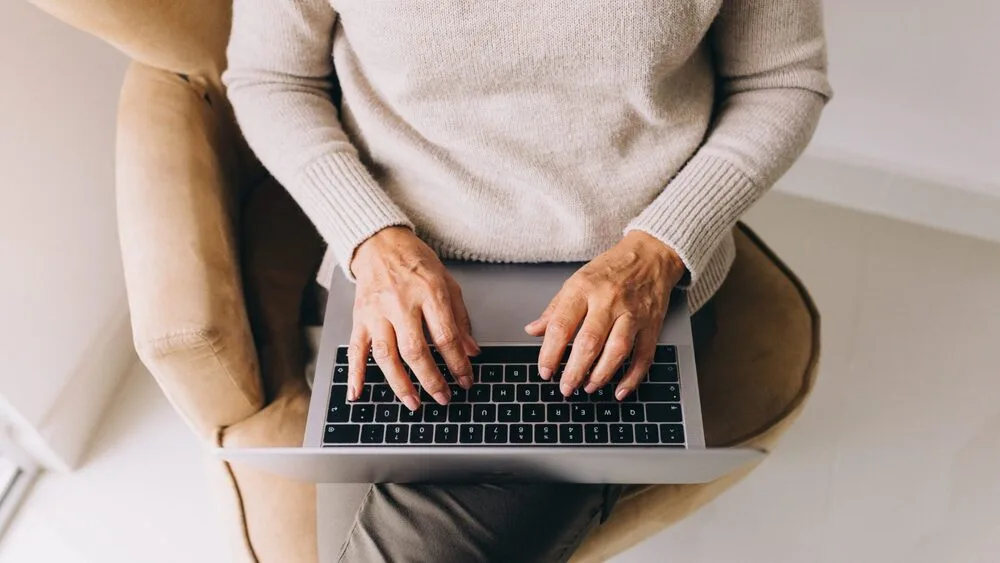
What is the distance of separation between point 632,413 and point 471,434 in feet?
0.53

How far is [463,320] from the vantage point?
0.83 metres

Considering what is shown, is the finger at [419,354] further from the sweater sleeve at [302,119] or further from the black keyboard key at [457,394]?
the sweater sleeve at [302,119]

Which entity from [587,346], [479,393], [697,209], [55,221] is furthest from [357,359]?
[55,221]

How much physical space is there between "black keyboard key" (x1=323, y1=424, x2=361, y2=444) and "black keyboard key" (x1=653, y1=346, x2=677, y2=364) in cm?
31

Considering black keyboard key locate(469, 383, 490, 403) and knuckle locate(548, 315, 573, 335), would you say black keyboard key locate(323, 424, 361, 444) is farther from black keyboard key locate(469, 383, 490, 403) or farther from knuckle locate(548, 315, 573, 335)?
knuckle locate(548, 315, 573, 335)

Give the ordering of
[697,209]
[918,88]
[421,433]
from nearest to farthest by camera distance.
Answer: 1. [421,433]
2. [697,209]
3. [918,88]

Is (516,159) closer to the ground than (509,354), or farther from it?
farther from it

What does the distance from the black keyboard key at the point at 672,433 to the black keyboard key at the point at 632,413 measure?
0.02m

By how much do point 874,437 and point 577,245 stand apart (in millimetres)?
828

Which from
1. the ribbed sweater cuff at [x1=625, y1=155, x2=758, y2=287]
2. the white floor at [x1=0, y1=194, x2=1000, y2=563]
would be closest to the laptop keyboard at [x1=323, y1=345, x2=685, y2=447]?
the ribbed sweater cuff at [x1=625, y1=155, x2=758, y2=287]

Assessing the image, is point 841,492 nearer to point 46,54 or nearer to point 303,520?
point 303,520

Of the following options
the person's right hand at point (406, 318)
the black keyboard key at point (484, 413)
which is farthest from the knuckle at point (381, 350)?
the black keyboard key at point (484, 413)

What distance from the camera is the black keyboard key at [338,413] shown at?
0.79m

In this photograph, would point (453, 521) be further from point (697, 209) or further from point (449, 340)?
point (697, 209)
